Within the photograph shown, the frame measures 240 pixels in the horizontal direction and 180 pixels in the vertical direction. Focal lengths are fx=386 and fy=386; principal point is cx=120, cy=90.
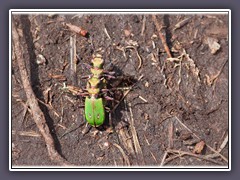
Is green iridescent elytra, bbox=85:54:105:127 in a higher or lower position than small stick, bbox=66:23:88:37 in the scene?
lower

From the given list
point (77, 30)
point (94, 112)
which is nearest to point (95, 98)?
point (94, 112)

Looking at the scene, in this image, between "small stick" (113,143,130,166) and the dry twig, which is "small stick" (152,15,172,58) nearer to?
"small stick" (113,143,130,166)

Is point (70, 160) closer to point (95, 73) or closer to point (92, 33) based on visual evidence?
point (95, 73)

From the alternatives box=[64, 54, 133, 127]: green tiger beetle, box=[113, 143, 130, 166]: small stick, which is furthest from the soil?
box=[64, 54, 133, 127]: green tiger beetle

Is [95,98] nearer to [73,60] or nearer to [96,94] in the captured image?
[96,94]

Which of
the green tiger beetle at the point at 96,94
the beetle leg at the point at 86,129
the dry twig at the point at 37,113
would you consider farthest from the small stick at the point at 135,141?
the dry twig at the point at 37,113

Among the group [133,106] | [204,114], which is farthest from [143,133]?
[204,114]

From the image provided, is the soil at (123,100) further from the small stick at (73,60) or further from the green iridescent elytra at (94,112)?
the green iridescent elytra at (94,112)
